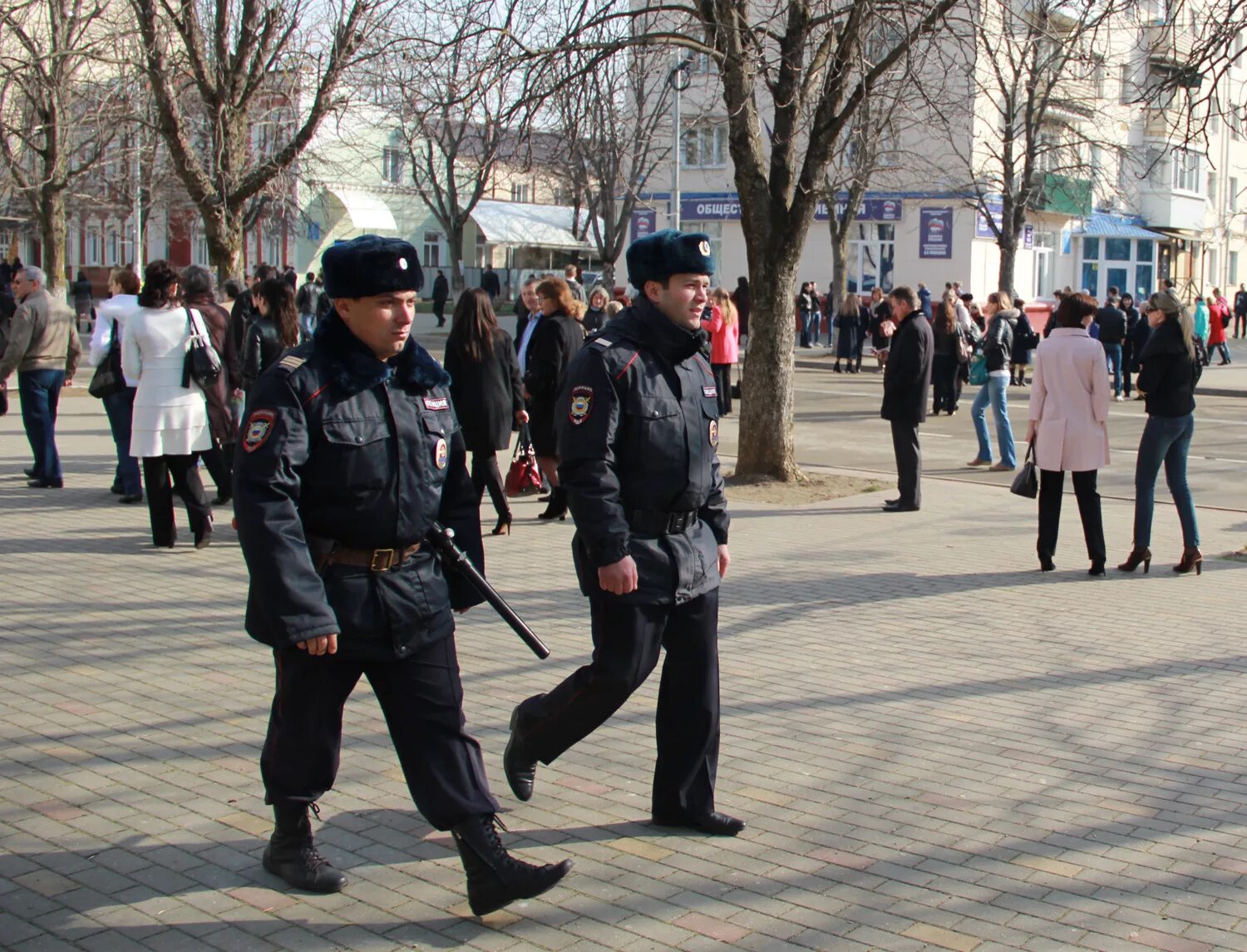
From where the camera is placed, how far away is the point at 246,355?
389 inches

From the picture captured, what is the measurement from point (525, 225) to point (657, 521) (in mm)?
53576

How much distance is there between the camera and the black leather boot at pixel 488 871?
3896 mm

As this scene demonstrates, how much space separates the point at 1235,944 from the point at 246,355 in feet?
25.0

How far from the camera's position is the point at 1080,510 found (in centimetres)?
897

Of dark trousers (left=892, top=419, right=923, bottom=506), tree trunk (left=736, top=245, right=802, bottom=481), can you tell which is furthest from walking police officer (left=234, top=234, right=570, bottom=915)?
tree trunk (left=736, top=245, right=802, bottom=481)

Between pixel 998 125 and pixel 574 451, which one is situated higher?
pixel 998 125

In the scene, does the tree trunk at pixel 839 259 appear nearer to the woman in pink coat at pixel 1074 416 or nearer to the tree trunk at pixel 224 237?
the tree trunk at pixel 224 237

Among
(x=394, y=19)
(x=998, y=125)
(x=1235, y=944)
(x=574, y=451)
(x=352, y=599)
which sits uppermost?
(x=998, y=125)

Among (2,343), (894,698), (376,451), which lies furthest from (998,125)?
(376,451)

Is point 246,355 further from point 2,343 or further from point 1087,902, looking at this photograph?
point 1087,902

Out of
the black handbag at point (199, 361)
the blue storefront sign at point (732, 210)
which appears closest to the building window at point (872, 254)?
the blue storefront sign at point (732, 210)

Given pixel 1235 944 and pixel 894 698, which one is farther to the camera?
pixel 894 698

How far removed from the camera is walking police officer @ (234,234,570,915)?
3.63 meters

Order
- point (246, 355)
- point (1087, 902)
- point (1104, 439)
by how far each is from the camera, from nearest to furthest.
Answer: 1. point (1087, 902)
2. point (1104, 439)
3. point (246, 355)
